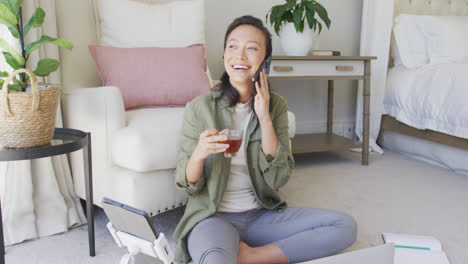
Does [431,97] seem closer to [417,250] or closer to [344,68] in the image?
[344,68]

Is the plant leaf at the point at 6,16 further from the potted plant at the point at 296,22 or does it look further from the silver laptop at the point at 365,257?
the potted plant at the point at 296,22

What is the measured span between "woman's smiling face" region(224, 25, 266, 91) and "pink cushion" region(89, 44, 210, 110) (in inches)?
21.7

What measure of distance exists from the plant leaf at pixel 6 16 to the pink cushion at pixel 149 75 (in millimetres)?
503

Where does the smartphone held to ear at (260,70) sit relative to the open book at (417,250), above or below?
above

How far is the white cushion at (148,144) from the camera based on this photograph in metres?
1.14

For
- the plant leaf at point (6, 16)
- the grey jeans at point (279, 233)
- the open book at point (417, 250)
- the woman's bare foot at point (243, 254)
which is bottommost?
the open book at point (417, 250)

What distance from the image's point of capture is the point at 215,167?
1.05 m

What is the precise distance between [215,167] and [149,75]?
673 mm

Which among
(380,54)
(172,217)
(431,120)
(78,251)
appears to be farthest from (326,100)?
(78,251)

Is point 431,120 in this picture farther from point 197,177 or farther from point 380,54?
point 197,177

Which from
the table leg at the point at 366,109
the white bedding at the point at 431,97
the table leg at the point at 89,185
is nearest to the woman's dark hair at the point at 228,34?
the table leg at the point at 89,185

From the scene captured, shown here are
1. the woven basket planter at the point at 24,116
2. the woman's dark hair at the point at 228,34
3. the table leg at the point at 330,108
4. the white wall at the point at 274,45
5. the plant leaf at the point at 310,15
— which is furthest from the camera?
the table leg at the point at 330,108

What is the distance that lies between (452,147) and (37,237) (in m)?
2.18

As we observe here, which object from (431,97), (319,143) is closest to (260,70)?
(319,143)
